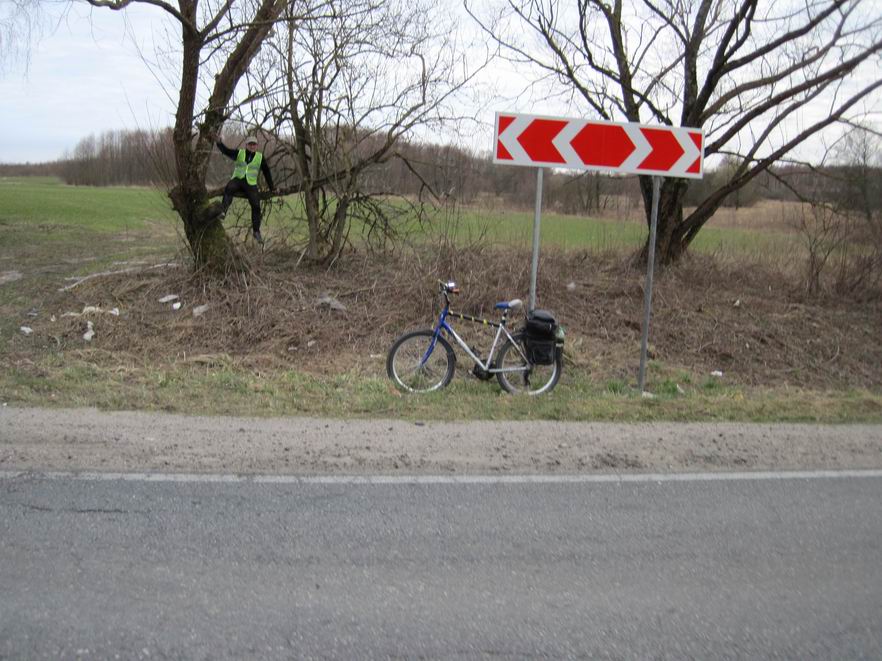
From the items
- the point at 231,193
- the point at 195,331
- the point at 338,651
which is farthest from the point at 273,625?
the point at 231,193

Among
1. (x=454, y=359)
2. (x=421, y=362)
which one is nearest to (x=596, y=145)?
(x=454, y=359)

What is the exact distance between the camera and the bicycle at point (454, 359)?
8.37m

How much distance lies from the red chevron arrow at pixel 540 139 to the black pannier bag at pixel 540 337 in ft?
5.29

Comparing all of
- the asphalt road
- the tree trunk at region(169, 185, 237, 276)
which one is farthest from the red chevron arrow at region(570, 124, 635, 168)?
the tree trunk at region(169, 185, 237, 276)

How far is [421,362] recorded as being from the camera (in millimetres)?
8406

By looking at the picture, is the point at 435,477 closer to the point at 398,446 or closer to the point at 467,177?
the point at 398,446

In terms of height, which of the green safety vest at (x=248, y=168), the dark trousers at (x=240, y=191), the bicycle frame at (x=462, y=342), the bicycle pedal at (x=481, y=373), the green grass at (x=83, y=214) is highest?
the green safety vest at (x=248, y=168)

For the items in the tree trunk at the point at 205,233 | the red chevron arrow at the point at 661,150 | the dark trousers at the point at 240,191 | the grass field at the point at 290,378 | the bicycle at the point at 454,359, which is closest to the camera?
the grass field at the point at 290,378

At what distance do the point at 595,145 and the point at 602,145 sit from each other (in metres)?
0.07

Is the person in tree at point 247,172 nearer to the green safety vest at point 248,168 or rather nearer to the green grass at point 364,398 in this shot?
the green safety vest at point 248,168

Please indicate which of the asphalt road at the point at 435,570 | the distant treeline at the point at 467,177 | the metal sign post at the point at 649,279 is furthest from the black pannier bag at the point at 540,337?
the distant treeline at the point at 467,177

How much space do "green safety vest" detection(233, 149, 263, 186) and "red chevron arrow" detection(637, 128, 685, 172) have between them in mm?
6450

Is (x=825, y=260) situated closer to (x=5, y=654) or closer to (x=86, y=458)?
(x=86, y=458)

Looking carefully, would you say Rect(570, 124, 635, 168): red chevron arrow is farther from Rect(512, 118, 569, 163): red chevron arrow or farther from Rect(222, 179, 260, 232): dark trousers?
Rect(222, 179, 260, 232): dark trousers
